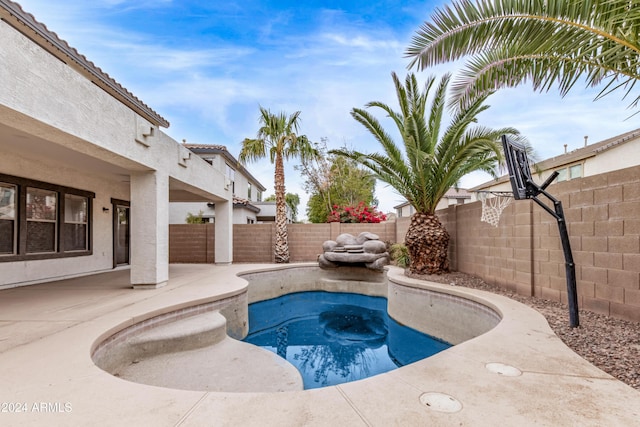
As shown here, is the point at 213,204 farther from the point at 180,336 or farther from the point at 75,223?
the point at 180,336

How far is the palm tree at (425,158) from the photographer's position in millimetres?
8141

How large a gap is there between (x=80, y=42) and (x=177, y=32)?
284 cm

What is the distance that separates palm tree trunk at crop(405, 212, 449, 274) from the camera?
8.92 metres

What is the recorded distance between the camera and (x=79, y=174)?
874cm

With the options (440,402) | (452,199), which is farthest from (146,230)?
(452,199)

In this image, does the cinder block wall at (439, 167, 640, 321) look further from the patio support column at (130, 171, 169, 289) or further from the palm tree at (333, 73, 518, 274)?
the patio support column at (130, 171, 169, 289)

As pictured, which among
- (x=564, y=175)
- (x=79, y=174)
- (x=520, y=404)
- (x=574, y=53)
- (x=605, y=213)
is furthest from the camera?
(x=564, y=175)

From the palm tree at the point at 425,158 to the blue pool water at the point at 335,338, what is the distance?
2.34 m

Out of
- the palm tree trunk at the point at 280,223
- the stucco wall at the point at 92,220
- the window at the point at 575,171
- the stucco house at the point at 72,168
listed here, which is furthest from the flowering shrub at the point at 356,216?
the window at the point at 575,171

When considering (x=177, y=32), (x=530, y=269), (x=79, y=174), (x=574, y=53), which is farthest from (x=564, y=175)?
(x=79, y=174)

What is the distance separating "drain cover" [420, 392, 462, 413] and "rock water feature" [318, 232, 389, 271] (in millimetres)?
8675

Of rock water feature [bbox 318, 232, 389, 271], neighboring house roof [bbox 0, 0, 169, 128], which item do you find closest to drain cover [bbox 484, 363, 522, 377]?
rock water feature [bbox 318, 232, 389, 271]

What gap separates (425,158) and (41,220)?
975cm

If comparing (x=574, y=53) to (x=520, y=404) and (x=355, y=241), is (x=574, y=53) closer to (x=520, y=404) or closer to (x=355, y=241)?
(x=520, y=404)
